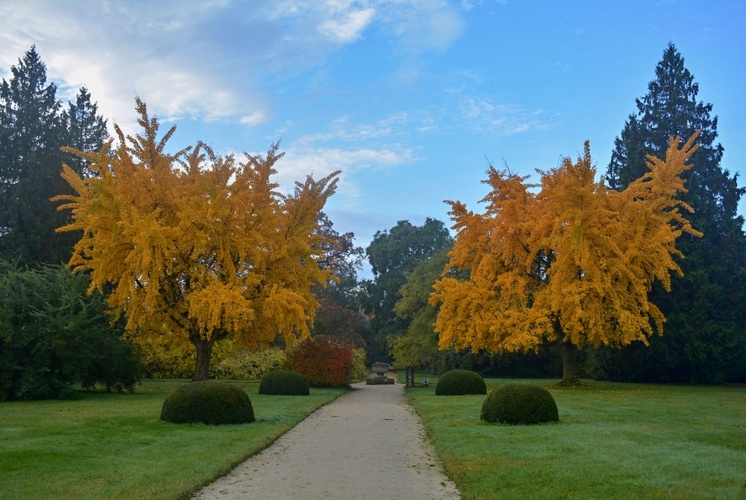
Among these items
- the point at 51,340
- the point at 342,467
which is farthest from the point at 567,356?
the point at 342,467

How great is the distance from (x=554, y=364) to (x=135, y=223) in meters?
34.5

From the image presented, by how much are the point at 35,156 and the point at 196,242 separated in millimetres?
27495

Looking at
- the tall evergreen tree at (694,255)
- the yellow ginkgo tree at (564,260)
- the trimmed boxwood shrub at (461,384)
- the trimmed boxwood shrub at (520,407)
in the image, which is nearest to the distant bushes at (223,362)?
the yellow ginkgo tree at (564,260)

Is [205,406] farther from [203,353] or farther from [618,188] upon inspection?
[618,188]

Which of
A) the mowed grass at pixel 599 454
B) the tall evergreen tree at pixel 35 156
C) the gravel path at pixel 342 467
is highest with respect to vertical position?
the tall evergreen tree at pixel 35 156

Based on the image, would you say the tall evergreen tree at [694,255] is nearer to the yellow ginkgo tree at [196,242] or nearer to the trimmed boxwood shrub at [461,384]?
the trimmed boxwood shrub at [461,384]

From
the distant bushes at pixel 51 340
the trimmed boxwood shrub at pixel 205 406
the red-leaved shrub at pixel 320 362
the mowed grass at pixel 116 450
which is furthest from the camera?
Answer: the red-leaved shrub at pixel 320 362

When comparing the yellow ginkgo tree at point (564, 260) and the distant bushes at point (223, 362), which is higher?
the yellow ginkgo tree at point (564, 260)

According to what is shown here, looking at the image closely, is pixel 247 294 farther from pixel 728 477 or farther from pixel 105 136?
pixel 105 136

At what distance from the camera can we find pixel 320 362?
31125mm

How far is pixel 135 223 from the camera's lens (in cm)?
2200

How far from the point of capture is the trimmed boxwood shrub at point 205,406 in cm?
1417

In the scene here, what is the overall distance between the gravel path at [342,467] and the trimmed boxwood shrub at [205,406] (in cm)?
144

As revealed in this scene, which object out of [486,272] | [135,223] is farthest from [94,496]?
[486,272]
